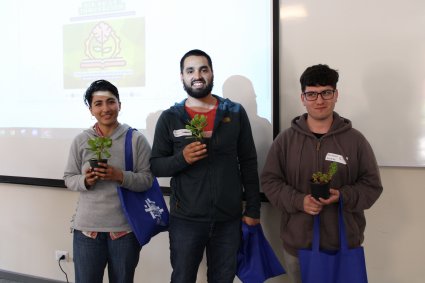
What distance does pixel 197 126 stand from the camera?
62.4 inches

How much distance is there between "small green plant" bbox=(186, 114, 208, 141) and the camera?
157 cm

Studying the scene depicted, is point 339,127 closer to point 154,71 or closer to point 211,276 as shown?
point 211,276

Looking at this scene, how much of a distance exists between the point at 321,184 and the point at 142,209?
36.0 inches

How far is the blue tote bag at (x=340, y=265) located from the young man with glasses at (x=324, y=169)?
8 centimetres

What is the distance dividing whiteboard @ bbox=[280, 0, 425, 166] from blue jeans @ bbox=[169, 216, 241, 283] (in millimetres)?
936

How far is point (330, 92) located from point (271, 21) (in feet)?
2.31

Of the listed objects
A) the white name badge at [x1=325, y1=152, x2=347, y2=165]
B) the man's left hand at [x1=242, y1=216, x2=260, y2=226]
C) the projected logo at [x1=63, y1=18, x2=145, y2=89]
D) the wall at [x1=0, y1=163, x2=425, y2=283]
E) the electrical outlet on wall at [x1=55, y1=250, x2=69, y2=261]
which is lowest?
the electrical outlet on wall at [x1=55, y1=250, x2=69, y2=261]

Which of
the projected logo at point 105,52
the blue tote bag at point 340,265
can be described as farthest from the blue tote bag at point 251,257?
the projected logo at point 105,52

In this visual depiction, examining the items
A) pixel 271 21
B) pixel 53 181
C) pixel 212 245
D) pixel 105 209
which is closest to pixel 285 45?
pixel 271 21

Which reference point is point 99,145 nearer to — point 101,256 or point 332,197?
point 101,256

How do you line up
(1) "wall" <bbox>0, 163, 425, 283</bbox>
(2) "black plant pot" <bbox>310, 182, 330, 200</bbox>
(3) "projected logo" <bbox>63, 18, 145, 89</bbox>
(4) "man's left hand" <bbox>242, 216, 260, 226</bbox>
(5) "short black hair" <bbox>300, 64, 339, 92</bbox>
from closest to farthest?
(2) "black plant pot" <bbox>310, 182, 330, 200</bbox>, (5) "short black hair" <bbox>300, 64, 339, 92</bbox>, (4) "man's left hand" <bbox>242, 216, 260, 226</bbox>, (1) "wall" <bbox>0, 163, 425, 283</bbox>, (3) "projected logo" <bbox>63, 18, 145, 89</bbox>

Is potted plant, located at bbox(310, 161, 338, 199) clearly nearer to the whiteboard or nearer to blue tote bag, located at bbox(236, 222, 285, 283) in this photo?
blue tote bag, located at bbox(236, 222, 285, 283)

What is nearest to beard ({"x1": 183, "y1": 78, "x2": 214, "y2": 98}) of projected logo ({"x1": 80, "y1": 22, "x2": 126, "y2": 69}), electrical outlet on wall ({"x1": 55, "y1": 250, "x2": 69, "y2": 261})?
projected logo ({"x1": 80, "y1": 22, "x2": 126, "y2": 69})

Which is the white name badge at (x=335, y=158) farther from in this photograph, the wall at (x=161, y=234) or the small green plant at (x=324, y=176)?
the wall at (x=161, y=234)
